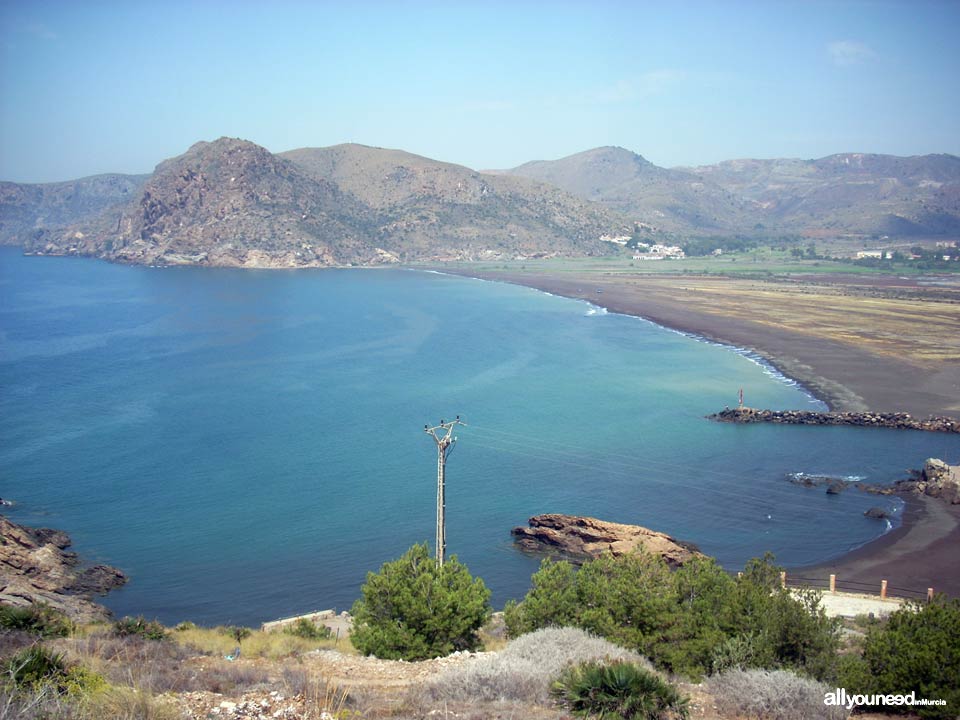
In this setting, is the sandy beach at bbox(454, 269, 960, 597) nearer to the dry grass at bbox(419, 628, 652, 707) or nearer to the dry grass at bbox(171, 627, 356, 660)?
the dry grass at bbox(419, 628, 652, 707)

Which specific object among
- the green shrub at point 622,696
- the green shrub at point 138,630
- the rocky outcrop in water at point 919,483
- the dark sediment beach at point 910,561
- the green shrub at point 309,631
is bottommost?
the dark sediment beach at point 910,561

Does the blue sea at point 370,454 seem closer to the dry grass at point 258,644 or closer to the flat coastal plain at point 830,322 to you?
the flat coastal plain at point 830,322

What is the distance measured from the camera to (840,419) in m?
42.1

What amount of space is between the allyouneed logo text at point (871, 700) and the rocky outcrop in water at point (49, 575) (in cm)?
1713

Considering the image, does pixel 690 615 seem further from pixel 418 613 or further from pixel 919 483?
pixel 919 483

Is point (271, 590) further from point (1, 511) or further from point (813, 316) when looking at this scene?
point (813, 316)

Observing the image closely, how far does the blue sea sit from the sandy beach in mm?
1409

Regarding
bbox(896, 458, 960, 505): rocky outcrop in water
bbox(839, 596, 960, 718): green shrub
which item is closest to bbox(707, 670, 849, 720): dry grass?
bbox(839, 596, 960, 718): green shrub

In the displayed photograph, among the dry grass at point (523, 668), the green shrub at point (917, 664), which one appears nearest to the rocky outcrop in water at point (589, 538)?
the dry grass at point (523, 668)

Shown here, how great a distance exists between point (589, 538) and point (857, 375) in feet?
109

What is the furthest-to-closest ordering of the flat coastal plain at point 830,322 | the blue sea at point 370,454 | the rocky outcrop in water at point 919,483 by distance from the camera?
the flat coastal plain at point 830,322
the rocky outcrop in water at point 919,483
the blue sea at point 370,454

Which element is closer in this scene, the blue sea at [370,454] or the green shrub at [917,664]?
the green shrub at [917,664]

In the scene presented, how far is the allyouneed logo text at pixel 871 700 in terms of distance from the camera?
10711mm

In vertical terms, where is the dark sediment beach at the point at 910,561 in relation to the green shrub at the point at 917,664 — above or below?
below
